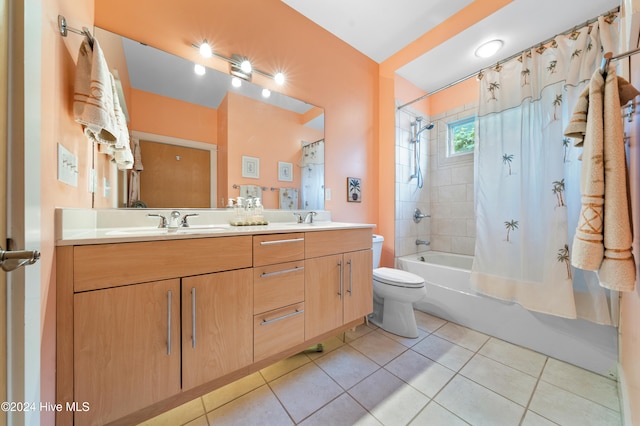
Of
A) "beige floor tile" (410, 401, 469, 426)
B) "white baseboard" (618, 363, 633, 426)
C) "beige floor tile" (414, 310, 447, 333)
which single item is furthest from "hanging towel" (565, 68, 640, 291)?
"beige floor tile" (414, 310, 447, 333)

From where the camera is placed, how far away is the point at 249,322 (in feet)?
3.60

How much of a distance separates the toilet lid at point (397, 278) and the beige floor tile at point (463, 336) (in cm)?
46

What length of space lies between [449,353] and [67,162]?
2.27 m

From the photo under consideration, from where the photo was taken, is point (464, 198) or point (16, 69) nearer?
point (16, 69)

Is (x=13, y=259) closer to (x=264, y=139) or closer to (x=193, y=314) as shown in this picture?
(x=193, y=314)

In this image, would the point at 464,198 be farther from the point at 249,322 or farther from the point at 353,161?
the point at 249,322

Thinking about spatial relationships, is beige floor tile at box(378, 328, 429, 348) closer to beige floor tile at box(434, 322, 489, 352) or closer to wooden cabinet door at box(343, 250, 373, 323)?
beige floor tile at box(434, 322, 489, 352)

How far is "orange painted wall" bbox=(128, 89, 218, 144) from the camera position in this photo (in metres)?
1.30

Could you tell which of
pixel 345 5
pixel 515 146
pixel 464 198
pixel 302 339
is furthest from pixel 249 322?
pixel 464 198

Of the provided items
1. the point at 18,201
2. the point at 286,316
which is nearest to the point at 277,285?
the point at 286,316

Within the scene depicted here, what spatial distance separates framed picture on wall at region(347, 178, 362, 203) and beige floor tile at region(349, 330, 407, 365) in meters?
1.21

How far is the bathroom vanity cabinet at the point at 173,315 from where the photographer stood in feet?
2.54

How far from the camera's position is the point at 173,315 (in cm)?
92

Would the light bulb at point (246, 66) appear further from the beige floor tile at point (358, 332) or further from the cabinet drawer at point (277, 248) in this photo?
the beige floor tile at point (358, 332)
